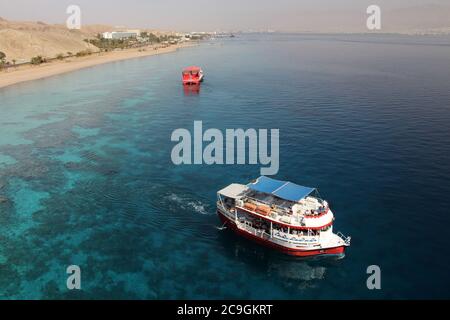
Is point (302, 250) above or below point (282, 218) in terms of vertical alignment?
below

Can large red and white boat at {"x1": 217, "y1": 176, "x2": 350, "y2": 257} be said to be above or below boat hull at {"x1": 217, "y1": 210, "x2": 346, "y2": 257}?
above

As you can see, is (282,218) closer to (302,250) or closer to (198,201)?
(302,250)

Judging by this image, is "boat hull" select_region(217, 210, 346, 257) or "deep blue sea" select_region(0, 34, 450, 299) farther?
"boat hull" select_region(217, 210, 346, 257)

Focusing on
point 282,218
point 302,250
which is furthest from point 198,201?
point 302,250

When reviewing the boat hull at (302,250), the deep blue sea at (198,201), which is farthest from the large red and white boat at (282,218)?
the deep blue sea at (198,201)

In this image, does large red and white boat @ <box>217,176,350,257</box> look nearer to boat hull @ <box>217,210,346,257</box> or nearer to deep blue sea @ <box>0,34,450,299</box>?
boat hull @ <box>217,210,346,257</box>

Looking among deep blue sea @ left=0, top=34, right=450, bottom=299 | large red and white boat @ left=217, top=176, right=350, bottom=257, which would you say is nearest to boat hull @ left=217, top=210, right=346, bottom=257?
large red and white boat @ left=217, top=176, right=350, bottom=257
